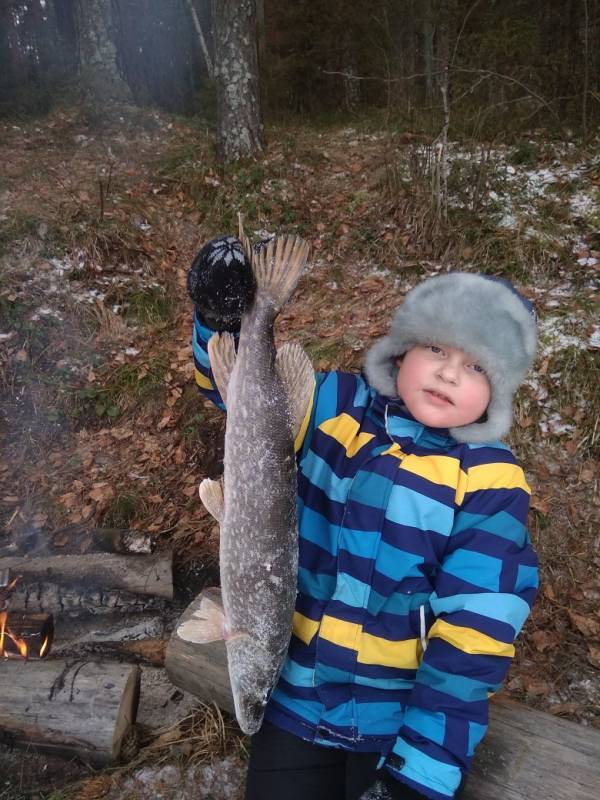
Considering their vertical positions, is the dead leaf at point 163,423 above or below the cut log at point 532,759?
above

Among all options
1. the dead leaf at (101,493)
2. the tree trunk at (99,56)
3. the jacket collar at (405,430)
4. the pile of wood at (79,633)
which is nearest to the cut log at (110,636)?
the pile of wood at (79,633)

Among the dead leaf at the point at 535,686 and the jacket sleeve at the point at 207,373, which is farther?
the dead leaf at the point at 535,686

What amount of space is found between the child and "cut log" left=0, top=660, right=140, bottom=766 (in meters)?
0.97

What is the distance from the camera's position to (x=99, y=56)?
8938 millimetres

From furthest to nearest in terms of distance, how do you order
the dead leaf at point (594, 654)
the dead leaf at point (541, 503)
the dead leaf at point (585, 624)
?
the dead leaf at point (541, 503)
the dead leaf at point (585, 624)
the dead leaf at point (594, 654)

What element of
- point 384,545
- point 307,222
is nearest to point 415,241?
point 307,222

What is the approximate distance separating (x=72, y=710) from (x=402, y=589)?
2019 mm

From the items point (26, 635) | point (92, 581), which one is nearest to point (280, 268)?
point (26, 635)

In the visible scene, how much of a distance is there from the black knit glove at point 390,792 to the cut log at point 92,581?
2.30 metres

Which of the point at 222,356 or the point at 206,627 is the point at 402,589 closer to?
Result: the point at 206,627

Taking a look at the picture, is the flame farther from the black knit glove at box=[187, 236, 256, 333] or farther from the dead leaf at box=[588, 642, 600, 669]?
the dead leaf at box=[588, 642, 600, 669]

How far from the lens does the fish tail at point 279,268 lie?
2.12 metres

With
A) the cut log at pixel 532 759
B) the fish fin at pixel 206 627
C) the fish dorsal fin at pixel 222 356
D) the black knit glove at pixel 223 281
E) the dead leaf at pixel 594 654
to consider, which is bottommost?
the dead leaf at pixel 594 654

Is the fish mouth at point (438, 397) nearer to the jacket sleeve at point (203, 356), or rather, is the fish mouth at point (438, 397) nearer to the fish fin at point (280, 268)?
the fish fin at point (280, 268)
